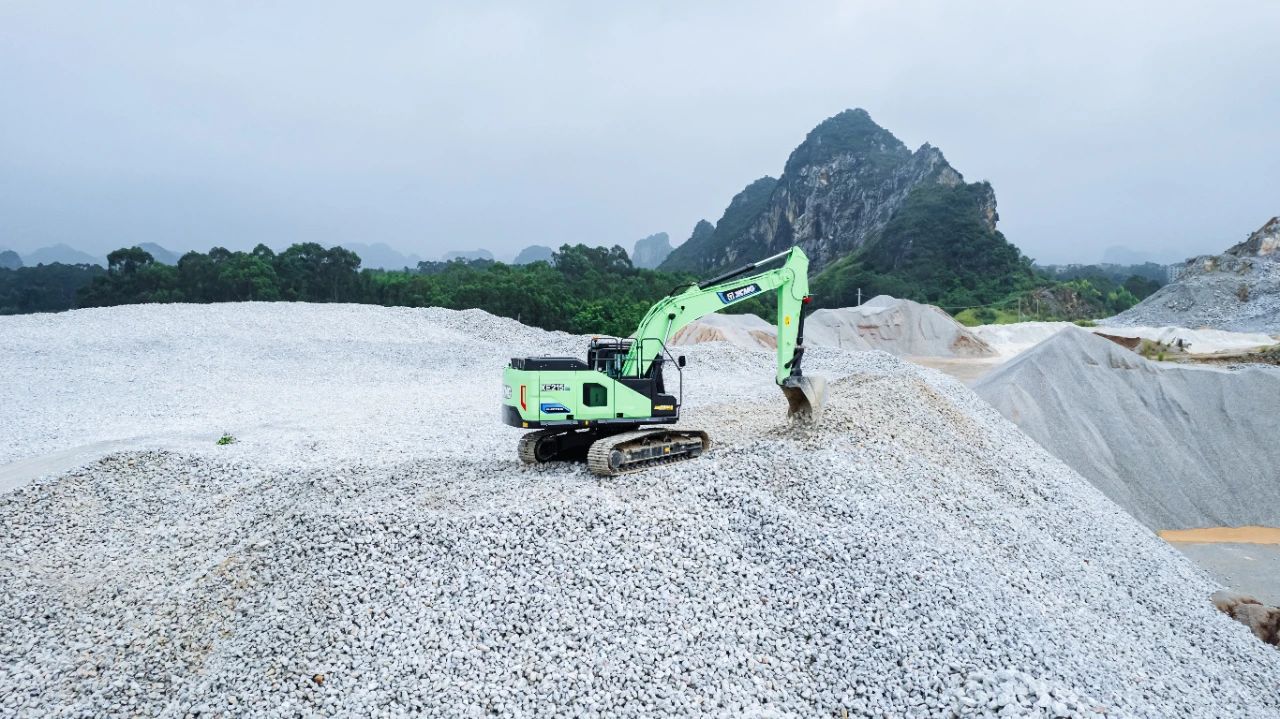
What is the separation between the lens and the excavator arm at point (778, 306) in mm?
8867

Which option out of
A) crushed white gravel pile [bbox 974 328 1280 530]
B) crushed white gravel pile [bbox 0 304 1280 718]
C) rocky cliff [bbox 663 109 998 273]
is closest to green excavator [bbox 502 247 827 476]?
crushed white gravel pile [bbox 0 304 1280 718]

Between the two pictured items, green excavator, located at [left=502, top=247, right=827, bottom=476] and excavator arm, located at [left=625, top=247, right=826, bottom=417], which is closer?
green excavator, located at [left=502, top=247, right=827, bottom=476]

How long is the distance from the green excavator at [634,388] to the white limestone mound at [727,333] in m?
14.7

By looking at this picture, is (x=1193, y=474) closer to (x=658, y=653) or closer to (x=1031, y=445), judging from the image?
(x=1031, y=445)

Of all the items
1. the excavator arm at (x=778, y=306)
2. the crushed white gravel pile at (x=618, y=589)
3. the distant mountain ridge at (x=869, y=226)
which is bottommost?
the crushed white gravel pile at (x=618, y=589)

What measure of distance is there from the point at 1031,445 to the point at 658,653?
9203 millimetres

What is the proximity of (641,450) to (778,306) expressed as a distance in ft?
8.28

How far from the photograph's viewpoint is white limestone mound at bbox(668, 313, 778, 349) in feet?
83.3

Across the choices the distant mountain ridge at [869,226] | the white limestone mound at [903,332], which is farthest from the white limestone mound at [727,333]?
the distant mountain ridge at [869,226]

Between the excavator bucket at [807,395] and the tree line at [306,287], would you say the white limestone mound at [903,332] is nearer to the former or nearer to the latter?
the tree line at [306,287]

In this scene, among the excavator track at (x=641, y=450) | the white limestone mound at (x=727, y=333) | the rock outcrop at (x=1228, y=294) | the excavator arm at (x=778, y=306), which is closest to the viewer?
the excavator track at (x=641, y=450)

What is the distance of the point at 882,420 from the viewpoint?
977 centimetres

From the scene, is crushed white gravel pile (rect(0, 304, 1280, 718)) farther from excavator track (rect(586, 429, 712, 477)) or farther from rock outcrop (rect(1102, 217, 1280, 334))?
rock outcrop (rect(1102, 217, 1280, 334))

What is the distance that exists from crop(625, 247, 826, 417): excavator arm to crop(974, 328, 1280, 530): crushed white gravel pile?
715 cm
